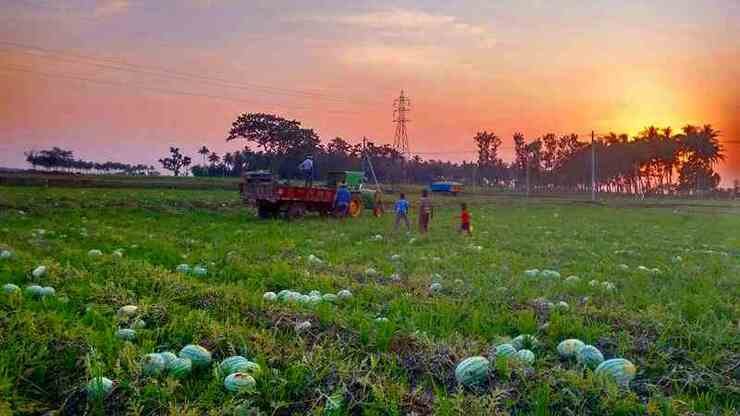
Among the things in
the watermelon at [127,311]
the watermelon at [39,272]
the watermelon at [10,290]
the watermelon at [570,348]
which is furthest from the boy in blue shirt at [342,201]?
the watermelon at [570,348]

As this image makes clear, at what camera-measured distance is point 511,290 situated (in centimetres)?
671

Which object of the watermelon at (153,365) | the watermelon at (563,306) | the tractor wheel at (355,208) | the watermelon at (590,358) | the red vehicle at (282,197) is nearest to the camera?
the watermelon at (153,365)

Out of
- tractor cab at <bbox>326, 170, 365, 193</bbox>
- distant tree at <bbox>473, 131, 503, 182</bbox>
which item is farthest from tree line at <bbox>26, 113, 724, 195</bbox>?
tractor cab at <bbox>326, 170, 365, 193</bbox>

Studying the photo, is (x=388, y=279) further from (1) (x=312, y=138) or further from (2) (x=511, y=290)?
(1) (x=312, y=138)

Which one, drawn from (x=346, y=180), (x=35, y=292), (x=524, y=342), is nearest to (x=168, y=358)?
(x=524, y=342)

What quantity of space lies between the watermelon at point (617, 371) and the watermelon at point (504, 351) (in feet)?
1.86

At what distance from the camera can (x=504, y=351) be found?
3.96 metres

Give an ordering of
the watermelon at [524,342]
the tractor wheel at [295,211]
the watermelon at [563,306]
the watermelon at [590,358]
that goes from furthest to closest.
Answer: the tractor wheel at [295,211]
the watermelon at [563,306]
the watermelon at [524,342]
the watermelon at [590,358]

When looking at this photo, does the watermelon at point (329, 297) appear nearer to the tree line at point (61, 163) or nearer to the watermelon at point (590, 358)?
the watermelon at point (590, 358)

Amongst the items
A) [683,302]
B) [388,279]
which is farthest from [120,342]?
[683,302]

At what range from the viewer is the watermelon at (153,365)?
3487mm

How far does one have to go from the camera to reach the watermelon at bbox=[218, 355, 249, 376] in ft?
11.7

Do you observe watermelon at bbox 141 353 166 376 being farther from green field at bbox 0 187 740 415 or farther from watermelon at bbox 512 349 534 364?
watermelon at bbox 512 349 534 364

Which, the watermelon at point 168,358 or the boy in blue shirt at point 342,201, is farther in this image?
the boy in blue shirt at point 342,201
